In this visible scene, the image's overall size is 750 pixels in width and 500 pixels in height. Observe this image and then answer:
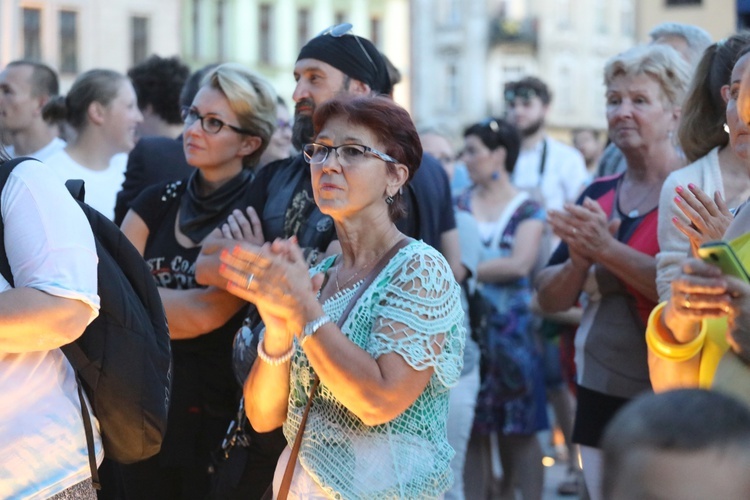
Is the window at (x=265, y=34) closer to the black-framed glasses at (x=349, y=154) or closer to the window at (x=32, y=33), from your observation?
the window at (x=32, y=33)

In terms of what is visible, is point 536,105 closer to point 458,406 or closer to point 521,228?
point 521,228

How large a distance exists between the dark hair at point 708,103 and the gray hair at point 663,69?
577 millimetres

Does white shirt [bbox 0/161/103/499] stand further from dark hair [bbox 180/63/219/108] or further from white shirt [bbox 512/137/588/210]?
white shirt [bbox 512/137/588/210]

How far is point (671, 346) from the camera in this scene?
3168mm

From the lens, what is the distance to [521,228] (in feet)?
24.1

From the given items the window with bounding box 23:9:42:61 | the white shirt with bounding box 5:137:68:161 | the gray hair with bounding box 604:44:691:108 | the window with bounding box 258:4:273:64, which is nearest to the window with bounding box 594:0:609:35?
the window with bounding box 258:4:273:64

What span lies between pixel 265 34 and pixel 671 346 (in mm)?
48631

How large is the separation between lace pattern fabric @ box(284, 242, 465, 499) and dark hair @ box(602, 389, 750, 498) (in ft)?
5.00

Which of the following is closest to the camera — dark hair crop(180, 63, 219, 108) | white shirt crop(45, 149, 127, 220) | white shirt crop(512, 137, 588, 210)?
dark hair crop(180, 63, 219, 108)

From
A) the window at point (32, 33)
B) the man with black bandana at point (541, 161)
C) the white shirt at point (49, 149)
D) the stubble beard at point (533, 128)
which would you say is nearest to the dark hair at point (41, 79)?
the white shirt at point (49, 149)

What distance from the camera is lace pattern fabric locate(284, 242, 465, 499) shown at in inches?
133

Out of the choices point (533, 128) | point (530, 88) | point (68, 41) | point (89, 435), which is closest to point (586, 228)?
point (89, 435)

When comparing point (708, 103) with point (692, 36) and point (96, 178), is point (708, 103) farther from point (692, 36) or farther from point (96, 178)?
point (96, 178)

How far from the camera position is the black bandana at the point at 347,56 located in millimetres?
4707
